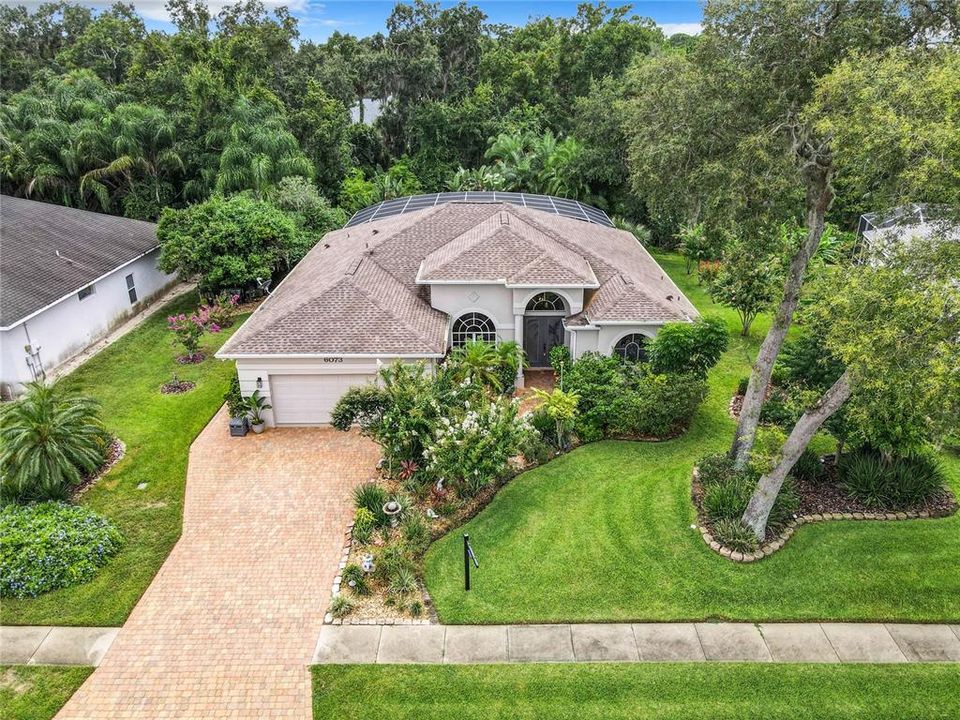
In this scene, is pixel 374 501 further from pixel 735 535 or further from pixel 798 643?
pixel 798 643

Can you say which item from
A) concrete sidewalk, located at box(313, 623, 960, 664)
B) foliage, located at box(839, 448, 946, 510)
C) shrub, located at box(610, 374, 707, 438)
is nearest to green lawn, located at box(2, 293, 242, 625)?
concrete sidewalk, located at box(313, 623, 960, 664)

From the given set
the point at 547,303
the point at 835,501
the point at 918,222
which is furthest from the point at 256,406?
the point at 918,222

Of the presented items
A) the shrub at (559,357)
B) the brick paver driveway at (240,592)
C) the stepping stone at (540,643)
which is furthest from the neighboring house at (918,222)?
the brick paver driveway at (240,592)

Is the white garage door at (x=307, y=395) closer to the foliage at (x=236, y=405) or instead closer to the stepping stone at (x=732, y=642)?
the foliage at (x=236, y=405)

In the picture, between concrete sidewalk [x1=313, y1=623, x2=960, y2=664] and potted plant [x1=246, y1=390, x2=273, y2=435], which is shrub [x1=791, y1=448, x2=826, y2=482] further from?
potted plant [x1=246, y1=390, x2=273, y2=435]

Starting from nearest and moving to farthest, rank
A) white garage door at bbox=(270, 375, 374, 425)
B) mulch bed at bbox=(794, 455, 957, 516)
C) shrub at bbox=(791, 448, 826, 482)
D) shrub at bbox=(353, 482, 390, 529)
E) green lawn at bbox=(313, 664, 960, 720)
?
green lawn at bbox=(313, 664, 960, 720)
shrub at bbox=(353, 482, 390, 529)
mulch bed at bbox=(794, 455, 957, 516)
shrub at bbox=(791, 448, 826, 482)
white garage door at bbox=(270, 375, 374, 425)

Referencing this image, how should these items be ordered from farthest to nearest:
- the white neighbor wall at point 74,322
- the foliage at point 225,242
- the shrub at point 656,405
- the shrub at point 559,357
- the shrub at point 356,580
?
1. the foliage at point 225,242
2. the white neighbor wall at point 74,322
3. the shrub at point 559,357
4. the shrub at point 656,405
5. the shrub at point 356,580

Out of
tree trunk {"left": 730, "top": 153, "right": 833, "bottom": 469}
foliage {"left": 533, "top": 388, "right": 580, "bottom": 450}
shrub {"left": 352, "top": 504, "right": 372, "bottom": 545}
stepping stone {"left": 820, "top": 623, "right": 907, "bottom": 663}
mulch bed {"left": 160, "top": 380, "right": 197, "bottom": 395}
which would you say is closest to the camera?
stepping stone {"left": 820, "top": 623, "right": 907, "bottom": 663}

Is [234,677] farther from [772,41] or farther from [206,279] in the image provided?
[206,279]
